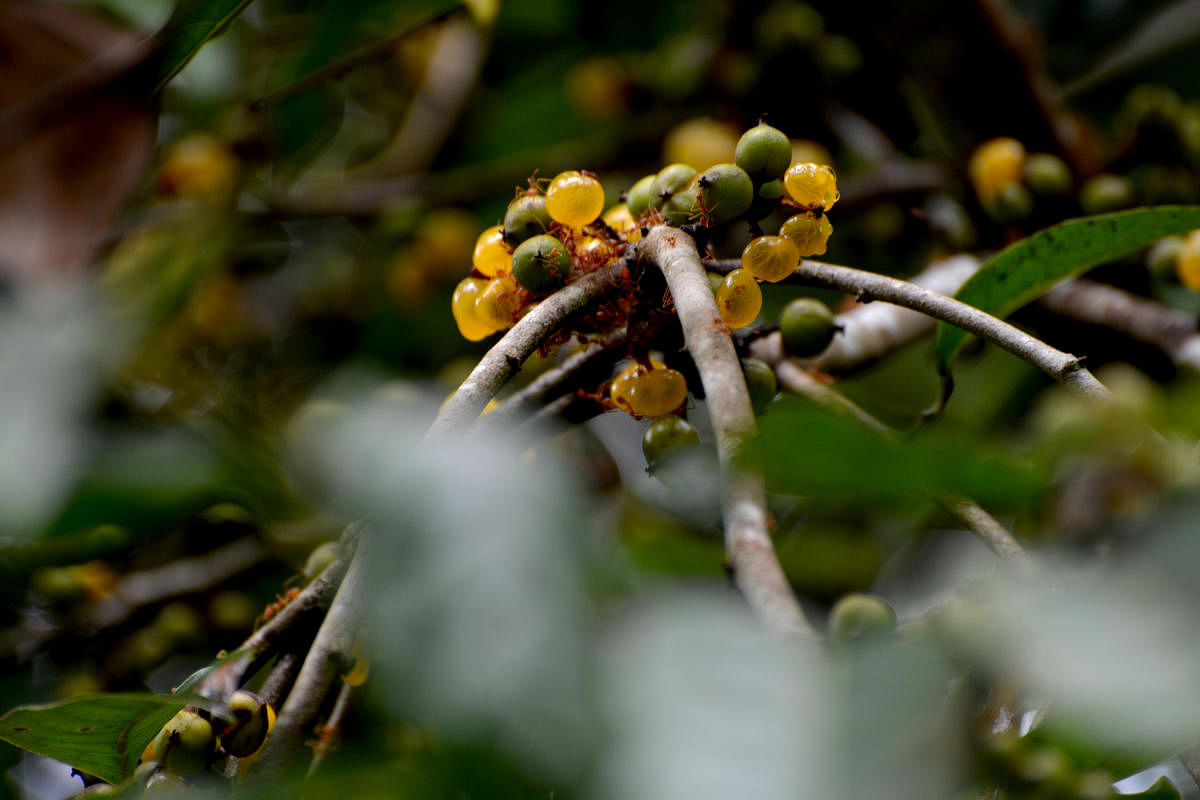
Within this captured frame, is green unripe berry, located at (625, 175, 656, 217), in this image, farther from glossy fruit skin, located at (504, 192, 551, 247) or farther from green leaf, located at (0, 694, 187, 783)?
green leaf, located at (0, 694, 187, 783)

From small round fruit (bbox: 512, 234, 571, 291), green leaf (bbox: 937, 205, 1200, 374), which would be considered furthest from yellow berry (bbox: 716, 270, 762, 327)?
green leaf (bbox: 937, 205, 1200, 374)

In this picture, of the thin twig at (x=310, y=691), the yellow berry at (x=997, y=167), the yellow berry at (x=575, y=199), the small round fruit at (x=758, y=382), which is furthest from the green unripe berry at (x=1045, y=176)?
the thin twig at (x=310, y=691)

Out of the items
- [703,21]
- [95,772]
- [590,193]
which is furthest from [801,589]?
[703,21]

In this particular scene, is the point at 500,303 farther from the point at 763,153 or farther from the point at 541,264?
the point at 763,153

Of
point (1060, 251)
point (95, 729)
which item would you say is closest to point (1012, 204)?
point (1060, 251)

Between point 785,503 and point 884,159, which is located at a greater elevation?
point 884,159

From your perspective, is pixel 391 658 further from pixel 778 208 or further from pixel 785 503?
pixel 785 503

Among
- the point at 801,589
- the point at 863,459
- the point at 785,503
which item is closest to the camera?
the point at 863,459

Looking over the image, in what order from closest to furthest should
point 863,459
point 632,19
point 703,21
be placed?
point 863,459 → point 703,21 → point 632,19
